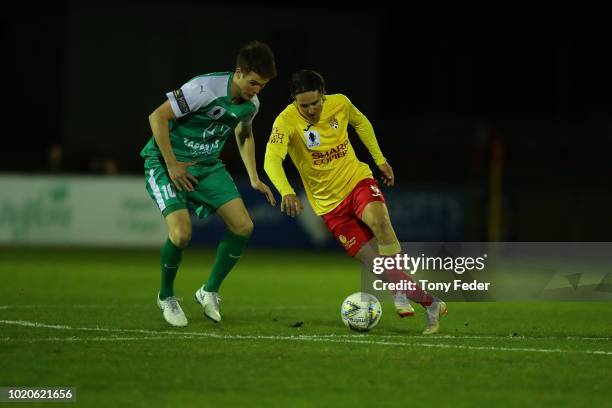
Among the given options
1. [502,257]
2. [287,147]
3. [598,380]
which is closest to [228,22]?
[502,257]

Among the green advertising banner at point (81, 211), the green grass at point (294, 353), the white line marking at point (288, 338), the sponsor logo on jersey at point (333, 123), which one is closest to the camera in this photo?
the green grass at point (294, 353)

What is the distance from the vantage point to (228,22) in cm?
4116

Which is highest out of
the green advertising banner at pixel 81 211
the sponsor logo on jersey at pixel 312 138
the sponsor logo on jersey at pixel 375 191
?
the sponsor logo on jersey at pixel 312 138

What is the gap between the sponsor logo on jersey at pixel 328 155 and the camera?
980 centimetres

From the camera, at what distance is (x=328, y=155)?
32.2 ft

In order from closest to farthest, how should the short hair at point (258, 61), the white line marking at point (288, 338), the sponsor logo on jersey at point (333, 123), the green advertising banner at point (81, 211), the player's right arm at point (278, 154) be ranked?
1. the white line marking at point (288, 338)
2. the short hair at point (258, 61)
3. the player's right arm at point (278, 154)
4. the sponsor logo on jersey at point (333, 123)
5. the green advertising banner at point (81, 211)

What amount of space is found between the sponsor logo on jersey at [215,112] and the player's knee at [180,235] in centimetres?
99

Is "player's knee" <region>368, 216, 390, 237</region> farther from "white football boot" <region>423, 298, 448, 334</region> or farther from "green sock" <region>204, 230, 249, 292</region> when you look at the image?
"green sock" <region>204, 230, 249, 292</region>

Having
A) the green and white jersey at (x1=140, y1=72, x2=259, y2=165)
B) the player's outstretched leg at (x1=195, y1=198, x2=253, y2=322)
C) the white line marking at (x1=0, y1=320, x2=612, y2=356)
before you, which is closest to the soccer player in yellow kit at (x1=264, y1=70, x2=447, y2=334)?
the green and white jersey at (x1=140, y1=72, x2=259, y2=165)

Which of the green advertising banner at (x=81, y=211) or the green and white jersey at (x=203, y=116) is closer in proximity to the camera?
the green and white jersey at (x=203, y=116)

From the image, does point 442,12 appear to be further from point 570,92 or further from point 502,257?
point 502,257

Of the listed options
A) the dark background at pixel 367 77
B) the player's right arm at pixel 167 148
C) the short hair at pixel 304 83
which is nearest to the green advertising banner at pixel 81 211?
the dark background at pixel 367 77

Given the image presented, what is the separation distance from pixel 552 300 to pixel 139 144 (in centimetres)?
2682

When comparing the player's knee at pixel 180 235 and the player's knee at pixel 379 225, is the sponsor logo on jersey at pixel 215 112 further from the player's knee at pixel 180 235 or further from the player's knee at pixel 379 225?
the player's knee at pixel 379 225
